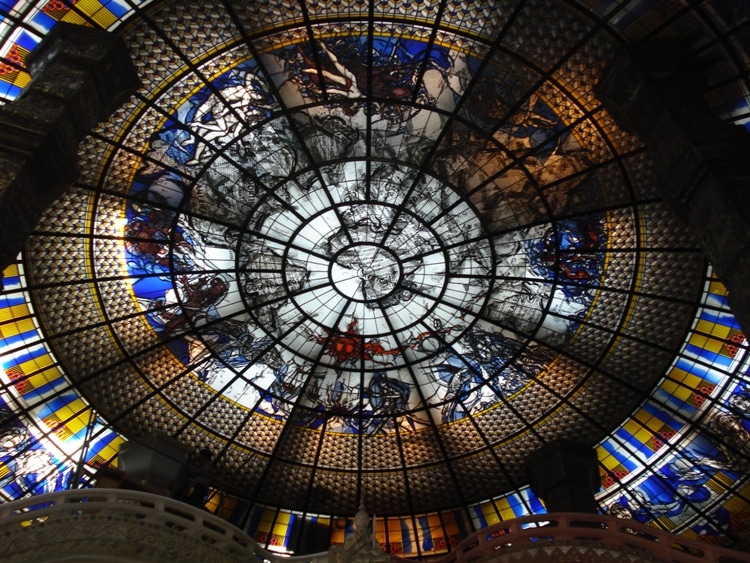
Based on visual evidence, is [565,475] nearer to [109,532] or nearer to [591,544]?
[591,544]

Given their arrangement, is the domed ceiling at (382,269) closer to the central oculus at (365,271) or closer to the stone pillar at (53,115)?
the central oculus at (365,271)

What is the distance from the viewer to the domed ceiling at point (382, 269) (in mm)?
15711

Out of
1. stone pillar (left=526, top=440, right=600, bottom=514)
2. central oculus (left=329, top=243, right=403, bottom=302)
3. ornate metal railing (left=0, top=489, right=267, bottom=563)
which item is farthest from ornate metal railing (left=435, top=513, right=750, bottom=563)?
central oculus (left=329, top=243, right=403, bottom=302)

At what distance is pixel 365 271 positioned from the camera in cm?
2064

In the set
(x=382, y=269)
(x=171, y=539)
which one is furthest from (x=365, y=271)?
(x=171, y=539)

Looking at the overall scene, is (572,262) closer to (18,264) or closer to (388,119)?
(388,119)

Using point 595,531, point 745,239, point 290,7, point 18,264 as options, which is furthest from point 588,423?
point 18,264

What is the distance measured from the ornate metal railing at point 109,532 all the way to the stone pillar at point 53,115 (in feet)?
17.0

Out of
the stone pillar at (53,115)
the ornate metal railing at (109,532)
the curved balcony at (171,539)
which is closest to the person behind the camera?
the stone pillar at (53,115)

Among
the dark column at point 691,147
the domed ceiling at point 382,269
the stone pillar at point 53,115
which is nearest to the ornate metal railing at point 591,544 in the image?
the dark column at point 691,147

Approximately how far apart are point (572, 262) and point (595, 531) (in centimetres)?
911

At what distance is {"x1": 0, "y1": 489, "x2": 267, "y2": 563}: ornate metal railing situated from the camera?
11766mm

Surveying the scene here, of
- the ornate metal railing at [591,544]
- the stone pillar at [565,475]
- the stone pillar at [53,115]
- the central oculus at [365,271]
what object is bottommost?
the ornate metal railing at [591,544]

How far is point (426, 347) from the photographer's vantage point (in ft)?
71.5
